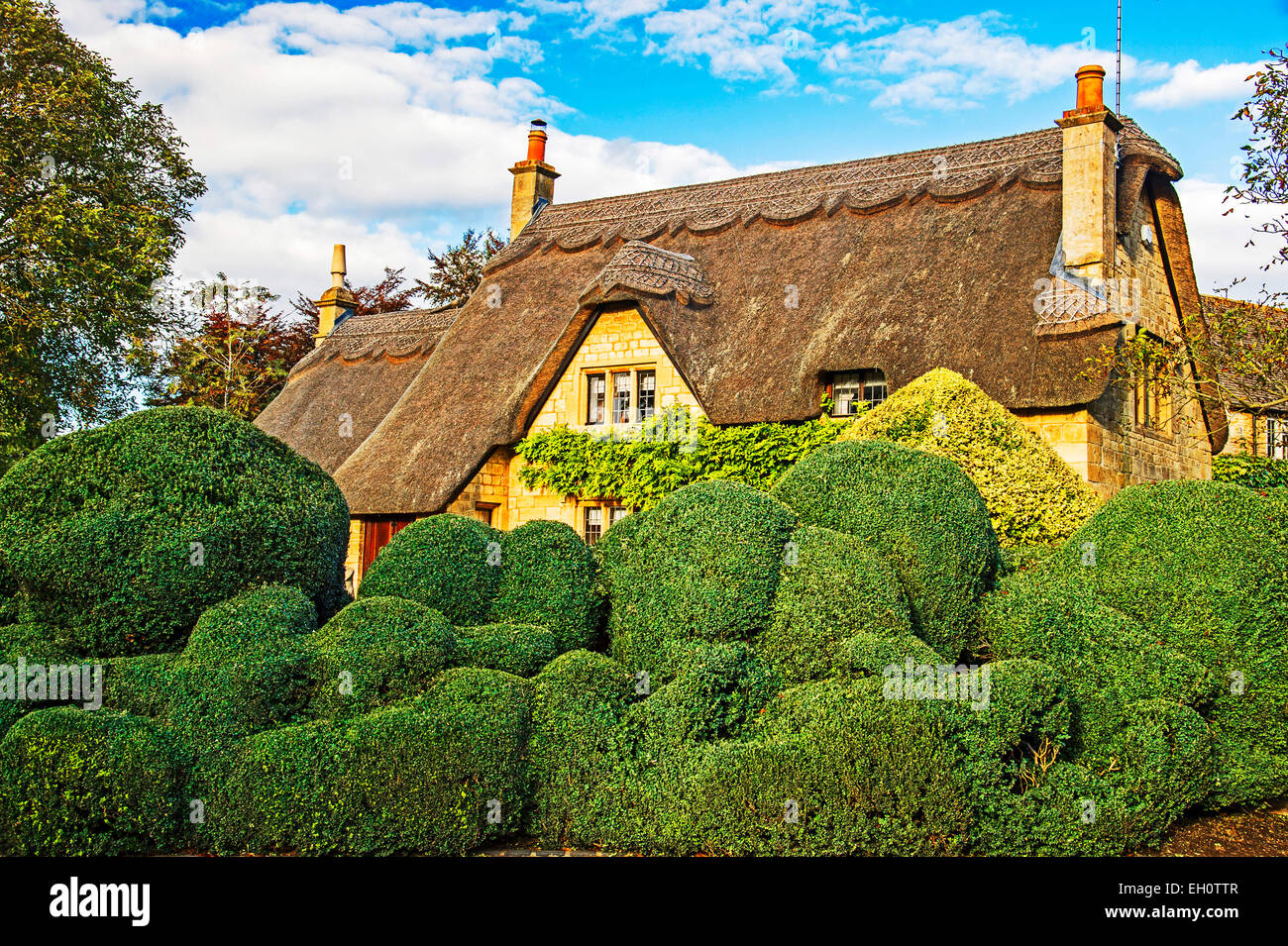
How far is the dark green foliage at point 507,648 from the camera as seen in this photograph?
7.91 metres

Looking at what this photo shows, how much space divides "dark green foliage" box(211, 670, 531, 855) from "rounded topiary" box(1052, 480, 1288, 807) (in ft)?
17.1

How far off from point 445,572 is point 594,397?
1013 cm

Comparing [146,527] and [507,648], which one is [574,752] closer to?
[507,648]

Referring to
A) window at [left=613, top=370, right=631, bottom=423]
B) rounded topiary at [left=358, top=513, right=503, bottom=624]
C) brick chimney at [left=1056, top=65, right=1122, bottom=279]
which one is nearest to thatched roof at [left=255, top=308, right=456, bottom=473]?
window at [left=613, top=370, right=631, bottom=423]

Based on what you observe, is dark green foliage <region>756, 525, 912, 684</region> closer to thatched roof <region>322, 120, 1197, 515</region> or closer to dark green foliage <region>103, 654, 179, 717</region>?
dark green foliage <region>103, 654, 179, 717</region>

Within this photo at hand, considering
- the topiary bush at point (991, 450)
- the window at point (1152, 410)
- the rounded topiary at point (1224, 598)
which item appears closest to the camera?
the rounded topiary at point (1224, 598)

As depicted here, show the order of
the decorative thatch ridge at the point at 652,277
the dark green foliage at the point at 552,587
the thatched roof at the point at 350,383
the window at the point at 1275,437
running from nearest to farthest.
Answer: the dark green foliage at the point at 552,587 → the decorative thatch ridge at the point at 652,277 → the thatched roof at the point at 350,383 → the window at the point at 1275,437

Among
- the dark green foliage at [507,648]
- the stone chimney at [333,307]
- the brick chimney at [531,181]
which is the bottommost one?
the dark green foliage at [507,648]

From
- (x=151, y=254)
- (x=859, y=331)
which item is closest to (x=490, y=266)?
(x=151, y=254)

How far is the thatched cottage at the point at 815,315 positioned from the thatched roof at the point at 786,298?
4 centimetres

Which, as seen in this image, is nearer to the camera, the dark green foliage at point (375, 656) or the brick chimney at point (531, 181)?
the dark green foliage at point (375, 656)

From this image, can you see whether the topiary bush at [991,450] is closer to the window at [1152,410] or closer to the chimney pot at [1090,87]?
the window at [1152,410]

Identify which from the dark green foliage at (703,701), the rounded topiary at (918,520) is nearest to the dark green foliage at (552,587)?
the dark green foliage at (703,701)

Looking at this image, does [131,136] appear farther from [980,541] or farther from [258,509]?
[980,541]
